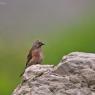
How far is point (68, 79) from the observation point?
30.8 feet

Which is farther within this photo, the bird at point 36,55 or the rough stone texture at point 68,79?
the bird at point 36,55

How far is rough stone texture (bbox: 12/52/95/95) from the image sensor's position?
932 cm

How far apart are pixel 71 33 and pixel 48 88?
42.3ft

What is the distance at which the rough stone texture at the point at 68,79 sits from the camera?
9.32 metres

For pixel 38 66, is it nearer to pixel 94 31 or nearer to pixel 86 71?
pixel 86 71

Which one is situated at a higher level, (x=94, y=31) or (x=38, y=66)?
(x=38, y=66)

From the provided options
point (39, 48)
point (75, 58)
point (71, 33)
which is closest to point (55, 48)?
→ point (71, 33)

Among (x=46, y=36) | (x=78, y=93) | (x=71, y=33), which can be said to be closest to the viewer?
(x=78, y=93)

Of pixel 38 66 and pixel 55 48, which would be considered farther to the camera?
pixel 55 48

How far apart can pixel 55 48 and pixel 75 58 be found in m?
11.4

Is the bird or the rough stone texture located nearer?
the rough stone texture

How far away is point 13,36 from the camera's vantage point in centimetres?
1922

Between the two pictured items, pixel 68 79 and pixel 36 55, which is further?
pixel 36 55

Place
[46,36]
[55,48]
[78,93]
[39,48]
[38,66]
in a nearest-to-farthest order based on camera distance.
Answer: [78,93], [38,66], [39,48], [46,36], [55,48]
